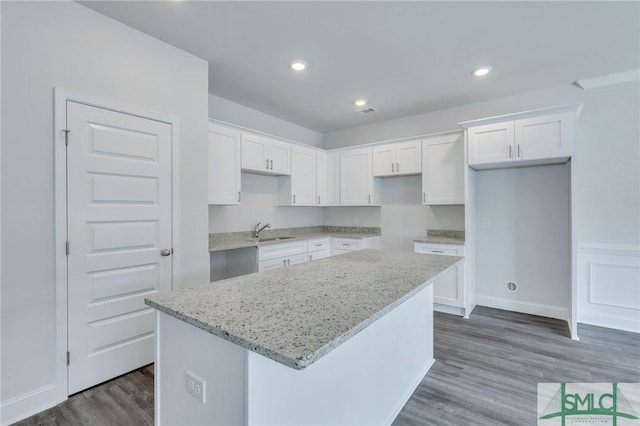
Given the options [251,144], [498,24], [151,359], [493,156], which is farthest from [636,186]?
[151,359]

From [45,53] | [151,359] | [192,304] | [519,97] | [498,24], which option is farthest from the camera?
[519,97]

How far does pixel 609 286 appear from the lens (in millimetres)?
3268

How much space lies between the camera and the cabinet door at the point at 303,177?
4.45m

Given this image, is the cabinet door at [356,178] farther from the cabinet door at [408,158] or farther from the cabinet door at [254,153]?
the cabinet door at [254,153]

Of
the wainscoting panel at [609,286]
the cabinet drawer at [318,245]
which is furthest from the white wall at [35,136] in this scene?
the wainscoting panel at [609,286]

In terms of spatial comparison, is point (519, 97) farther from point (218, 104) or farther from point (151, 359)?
point (151, 359)

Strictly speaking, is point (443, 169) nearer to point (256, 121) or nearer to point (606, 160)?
point (606, 160)

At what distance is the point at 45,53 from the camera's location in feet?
6.47

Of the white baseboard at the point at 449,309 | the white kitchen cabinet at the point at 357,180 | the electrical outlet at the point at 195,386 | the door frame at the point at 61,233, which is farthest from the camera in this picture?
the white kitchen cabinet at the point at 357,180

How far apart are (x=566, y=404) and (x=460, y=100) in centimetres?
329

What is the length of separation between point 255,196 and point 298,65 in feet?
6.28

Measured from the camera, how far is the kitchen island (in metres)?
0.96

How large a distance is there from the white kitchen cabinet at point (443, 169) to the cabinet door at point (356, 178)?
86cm

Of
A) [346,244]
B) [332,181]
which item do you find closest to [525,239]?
[346,244]
